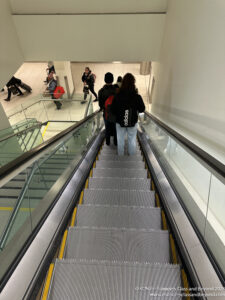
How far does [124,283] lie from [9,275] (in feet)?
2.37

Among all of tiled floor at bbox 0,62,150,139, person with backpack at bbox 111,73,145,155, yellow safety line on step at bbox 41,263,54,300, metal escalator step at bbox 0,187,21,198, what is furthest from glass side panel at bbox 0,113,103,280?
tiled floor at bbox 0,62,150,139

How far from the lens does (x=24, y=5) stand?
5453mm

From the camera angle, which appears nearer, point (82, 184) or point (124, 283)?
point (124, 283)

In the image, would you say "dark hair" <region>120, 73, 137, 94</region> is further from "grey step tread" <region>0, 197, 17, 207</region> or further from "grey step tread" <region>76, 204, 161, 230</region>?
"grey step tread" <region>0, 197, 17, 207</region>

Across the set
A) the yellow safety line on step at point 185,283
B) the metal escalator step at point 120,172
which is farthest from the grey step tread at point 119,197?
the yellow safety line on step at point 185,283

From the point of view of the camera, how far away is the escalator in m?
1.29

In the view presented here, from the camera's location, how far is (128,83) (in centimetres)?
289

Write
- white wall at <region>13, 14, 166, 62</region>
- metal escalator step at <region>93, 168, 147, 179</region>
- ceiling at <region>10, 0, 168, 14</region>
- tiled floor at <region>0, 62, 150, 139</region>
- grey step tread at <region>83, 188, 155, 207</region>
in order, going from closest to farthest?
grey step tread at <region>83, 188, 155, 207</region> < metal escalator step at <region>93, 168, 147, 179</region> < ceiling at <region>10, 0, 168, 14</region> < white wall at <region>13, 14, 166, 62</region> < tiled floor at <region>0, 62, 150, 139</region>

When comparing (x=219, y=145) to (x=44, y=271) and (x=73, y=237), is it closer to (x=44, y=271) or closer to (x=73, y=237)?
(x=73, y=237)

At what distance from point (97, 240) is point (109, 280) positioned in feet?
1.27

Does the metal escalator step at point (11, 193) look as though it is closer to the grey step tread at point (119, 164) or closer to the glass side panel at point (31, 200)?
the glass side panel at point (31, 200)

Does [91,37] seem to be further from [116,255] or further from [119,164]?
[116,255]

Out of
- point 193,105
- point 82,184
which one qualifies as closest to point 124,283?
point 82,184

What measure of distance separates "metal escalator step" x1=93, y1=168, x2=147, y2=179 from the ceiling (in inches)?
178
